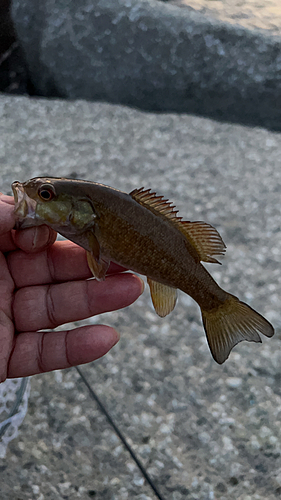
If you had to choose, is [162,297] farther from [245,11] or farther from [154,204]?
[245,11]

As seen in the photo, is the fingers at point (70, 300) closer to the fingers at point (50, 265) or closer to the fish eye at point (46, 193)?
the fingers at point (50, 265)

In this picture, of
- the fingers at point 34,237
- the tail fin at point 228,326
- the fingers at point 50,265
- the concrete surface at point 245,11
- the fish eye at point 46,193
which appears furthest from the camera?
the concrete surface at point 245,11

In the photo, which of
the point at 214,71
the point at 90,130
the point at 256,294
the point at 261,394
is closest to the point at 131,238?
the point at 261,394

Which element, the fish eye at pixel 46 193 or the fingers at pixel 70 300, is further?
the fingers at pixel 70 300

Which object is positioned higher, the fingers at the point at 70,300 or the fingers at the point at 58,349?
the fingers at the point at 70,300

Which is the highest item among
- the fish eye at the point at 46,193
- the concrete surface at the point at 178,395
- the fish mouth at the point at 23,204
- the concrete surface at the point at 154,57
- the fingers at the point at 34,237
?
the fish eye at the point at 46,193

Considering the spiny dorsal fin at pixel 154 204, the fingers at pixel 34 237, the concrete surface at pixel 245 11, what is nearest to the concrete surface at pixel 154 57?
the concrete surface at pixel 245 11

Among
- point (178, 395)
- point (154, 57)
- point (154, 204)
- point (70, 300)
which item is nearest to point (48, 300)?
point (70, 300)
